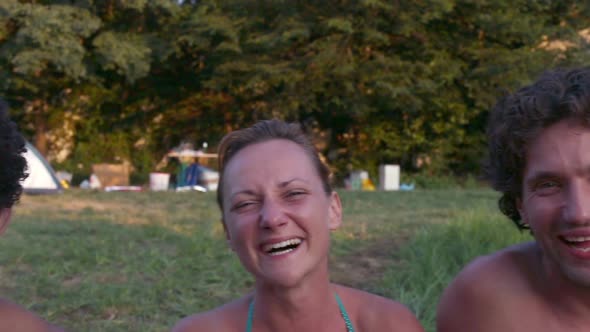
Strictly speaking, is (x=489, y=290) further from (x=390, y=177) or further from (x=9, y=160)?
(x=390, y=177)

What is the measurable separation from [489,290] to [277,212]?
71cm

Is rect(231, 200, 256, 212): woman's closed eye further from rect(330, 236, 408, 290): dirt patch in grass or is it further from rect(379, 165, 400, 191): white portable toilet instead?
rect(379, 165, 400, 191): white portable toilet

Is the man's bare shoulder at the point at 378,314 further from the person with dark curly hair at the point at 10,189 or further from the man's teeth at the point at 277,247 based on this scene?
the person with dark curly hair at the point at 10,189

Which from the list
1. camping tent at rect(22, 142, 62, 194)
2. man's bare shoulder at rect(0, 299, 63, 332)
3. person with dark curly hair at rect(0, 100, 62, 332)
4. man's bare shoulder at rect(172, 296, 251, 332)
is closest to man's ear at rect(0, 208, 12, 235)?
person with dark curly hair at rect(0, 100, 62, 332)

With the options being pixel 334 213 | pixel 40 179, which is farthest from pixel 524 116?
pixel 40 179

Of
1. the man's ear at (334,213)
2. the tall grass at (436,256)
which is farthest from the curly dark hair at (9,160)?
the tall grass at (436,256)

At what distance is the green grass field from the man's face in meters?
1.61

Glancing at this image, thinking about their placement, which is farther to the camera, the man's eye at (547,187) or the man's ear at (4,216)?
the man's ear at (4,216)

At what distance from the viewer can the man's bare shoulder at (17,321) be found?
1.89 meters

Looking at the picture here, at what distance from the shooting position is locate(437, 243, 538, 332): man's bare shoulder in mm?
2049

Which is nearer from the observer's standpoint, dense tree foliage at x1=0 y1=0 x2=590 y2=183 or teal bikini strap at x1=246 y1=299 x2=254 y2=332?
teal bikini strap at x1=246 y1=299 x2=254 y2=332

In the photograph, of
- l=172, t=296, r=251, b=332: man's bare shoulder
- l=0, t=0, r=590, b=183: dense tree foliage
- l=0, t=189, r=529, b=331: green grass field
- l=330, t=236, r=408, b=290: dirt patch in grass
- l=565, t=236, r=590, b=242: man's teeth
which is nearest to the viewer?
l=565, t=236, r=590, b=242: man's teeth

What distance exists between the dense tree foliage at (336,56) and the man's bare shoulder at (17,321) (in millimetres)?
13067

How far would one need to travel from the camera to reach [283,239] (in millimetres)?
1891
